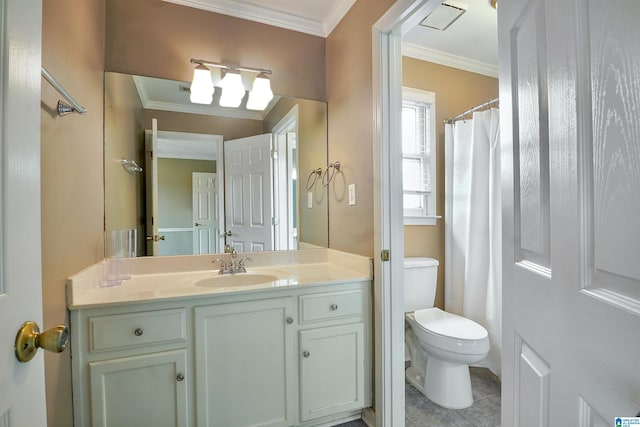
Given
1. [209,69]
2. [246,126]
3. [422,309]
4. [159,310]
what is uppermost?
[209,69]

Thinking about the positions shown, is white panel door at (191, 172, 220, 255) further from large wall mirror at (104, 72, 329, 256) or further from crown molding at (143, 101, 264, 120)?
crown molding at (143, 101, 264, 120)

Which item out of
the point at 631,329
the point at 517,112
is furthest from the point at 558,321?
the point at 517,112

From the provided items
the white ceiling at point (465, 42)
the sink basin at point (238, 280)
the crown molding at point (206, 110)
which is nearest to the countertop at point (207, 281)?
the sink basin at point (238, 280)

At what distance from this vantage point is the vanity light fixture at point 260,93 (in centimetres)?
195

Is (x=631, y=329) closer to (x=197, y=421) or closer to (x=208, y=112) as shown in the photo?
(x=197, y=421)

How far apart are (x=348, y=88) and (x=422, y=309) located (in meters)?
1.65

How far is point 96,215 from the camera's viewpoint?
4.81ft

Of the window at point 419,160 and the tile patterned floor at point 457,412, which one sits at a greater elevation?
the window at point 419,160

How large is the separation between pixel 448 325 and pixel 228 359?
138 cm

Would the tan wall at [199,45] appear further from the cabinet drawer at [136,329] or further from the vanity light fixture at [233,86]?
the cabinet drawer at [136,329]

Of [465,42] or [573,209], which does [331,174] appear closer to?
[465,42]

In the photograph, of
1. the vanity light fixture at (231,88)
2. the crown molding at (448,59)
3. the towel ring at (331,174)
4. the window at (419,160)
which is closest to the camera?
the vanity light fixture at (231,88)

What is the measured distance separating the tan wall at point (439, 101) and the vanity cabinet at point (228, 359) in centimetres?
98

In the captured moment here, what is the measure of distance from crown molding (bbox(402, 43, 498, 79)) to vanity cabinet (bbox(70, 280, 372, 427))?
1840 mm
